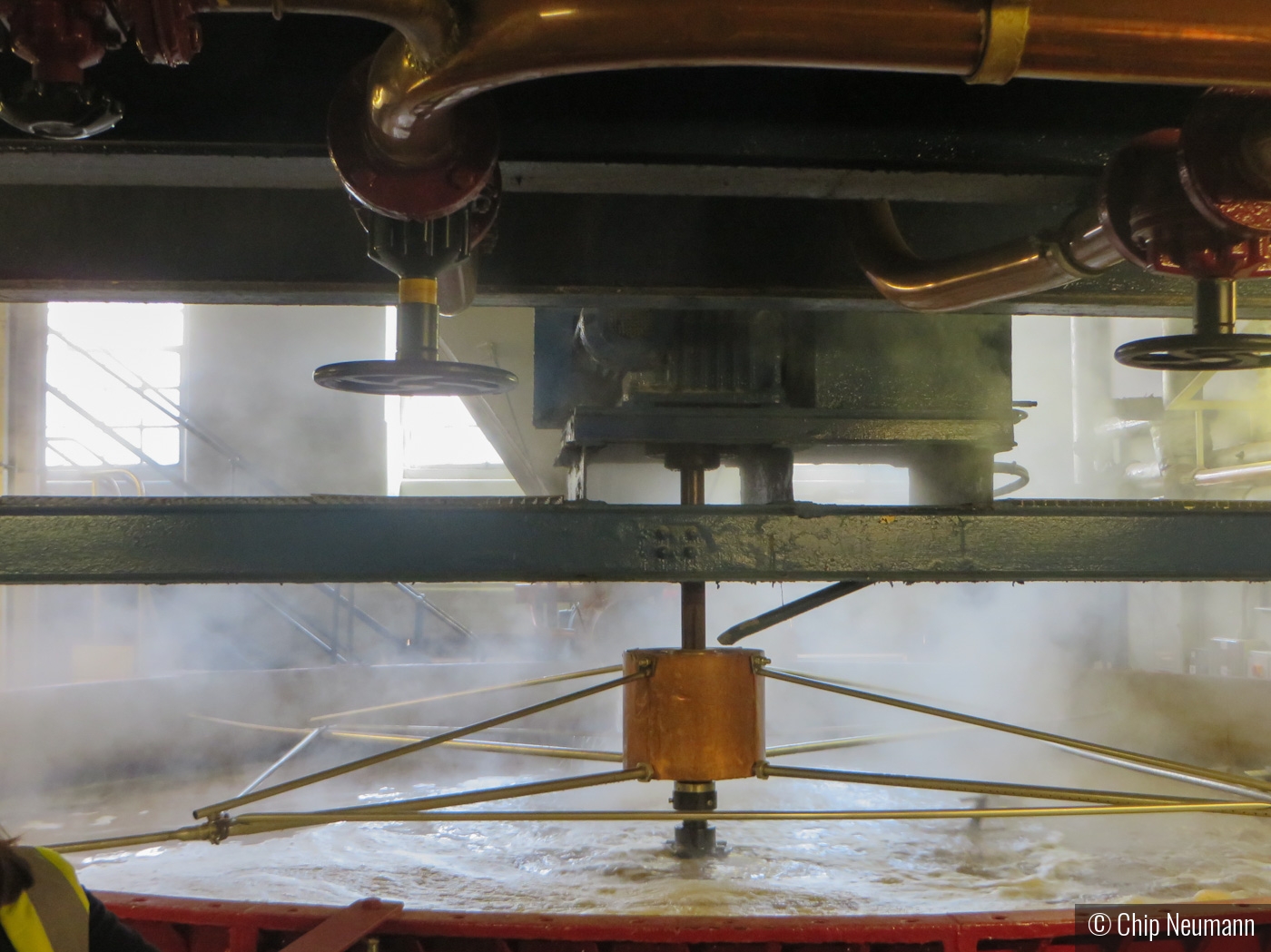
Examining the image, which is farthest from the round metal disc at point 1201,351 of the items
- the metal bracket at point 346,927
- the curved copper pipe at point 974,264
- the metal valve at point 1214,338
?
the metal bracket at point 346,927

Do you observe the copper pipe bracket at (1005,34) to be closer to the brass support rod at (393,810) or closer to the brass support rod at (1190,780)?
the brass support rod at (393,810)

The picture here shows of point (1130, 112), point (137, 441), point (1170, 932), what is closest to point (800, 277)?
point (1130, 112)

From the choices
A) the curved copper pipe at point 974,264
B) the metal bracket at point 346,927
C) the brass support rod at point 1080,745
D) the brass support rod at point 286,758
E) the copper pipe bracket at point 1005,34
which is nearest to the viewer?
the copper pipe bracket at point 1005,34

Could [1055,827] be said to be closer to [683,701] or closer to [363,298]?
[683,701]

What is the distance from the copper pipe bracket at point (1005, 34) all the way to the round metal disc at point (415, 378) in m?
0.80

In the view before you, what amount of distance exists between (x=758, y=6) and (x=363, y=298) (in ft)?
4.10

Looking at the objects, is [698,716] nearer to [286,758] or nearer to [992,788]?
[992,788]

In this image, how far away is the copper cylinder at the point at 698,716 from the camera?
2076 mm

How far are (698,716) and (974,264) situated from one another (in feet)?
3.50

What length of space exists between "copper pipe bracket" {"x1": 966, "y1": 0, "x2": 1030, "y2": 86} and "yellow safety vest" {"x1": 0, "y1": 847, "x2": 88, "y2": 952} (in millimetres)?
1410

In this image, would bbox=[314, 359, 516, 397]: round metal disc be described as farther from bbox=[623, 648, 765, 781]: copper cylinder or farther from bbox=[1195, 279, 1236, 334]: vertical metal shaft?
bbox=[1195, 279, 1236, 334]: vertical metal shaft

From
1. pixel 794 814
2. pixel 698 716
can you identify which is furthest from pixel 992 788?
pixel 698 716

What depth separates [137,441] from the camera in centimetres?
1077

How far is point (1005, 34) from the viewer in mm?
889
